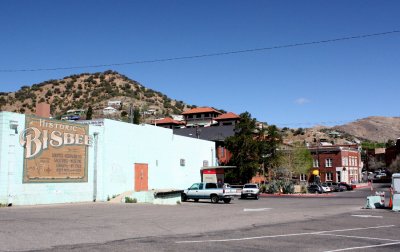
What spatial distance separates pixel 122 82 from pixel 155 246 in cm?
11449

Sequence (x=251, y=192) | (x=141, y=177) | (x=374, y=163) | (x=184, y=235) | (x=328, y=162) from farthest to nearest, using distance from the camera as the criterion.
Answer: (x=374, y=163)
(x=328, y=162)
(x=251, y=192)
(x=141, y=177)
(x=184, y=235)

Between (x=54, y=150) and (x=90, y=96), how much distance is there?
81720mm

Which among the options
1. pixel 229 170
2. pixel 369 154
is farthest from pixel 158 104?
pixel 369 154

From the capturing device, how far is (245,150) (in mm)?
59531

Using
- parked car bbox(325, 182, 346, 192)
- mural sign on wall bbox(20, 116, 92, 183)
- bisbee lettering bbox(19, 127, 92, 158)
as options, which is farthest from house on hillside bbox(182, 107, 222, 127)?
bisbee lettering bbox(19, 127, 92, 158)

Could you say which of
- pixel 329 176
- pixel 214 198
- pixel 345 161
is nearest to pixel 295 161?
pixel 329 176

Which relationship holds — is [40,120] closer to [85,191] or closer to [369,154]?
[85,191]

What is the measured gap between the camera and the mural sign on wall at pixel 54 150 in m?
26.7

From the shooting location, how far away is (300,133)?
165 m

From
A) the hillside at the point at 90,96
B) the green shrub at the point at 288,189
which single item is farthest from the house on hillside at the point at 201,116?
the green shrub at the point at 288,189

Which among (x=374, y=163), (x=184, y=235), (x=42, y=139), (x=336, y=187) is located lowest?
(x=336, y=187)

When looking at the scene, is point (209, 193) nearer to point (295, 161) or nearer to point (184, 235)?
point (184, 235)

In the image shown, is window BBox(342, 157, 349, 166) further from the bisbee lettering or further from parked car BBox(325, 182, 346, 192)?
the bisbee lettering

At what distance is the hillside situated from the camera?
9647cm
